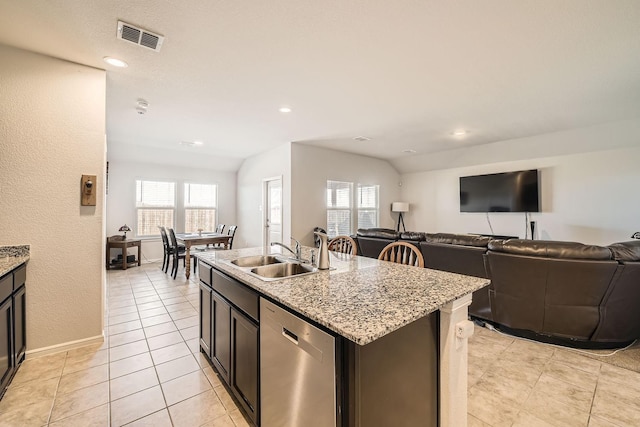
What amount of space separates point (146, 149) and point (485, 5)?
245 inches

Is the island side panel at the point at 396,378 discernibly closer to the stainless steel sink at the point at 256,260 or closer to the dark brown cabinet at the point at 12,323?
the stainless steel sink at the point at 256,260

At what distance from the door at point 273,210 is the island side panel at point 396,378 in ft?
14.8

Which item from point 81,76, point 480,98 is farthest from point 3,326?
point 480,98

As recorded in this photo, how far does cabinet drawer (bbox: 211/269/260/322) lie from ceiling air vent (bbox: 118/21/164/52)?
73.3 inches

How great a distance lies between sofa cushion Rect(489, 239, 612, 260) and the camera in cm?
226

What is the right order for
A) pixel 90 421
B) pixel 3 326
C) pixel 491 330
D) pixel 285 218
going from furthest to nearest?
1. pixel 285 218
2. pixel 491 330
3. pixel 3 326
4. pixel 90 421

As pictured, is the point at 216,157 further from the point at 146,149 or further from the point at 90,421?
the point at 90,421

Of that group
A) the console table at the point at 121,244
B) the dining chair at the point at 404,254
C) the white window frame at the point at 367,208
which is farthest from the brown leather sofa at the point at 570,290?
the console table at the point at 121,244

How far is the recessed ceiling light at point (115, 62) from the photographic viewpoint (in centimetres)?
241

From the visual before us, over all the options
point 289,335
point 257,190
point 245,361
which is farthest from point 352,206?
point 289,335

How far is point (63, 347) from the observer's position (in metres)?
2.39

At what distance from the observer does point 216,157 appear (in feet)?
21.8

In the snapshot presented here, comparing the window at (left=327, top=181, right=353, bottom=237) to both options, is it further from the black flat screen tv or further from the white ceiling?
the black flat screen tv

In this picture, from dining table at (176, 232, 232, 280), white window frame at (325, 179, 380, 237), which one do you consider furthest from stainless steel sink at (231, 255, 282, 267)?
white window frame at (325, 179, 380, 237)
